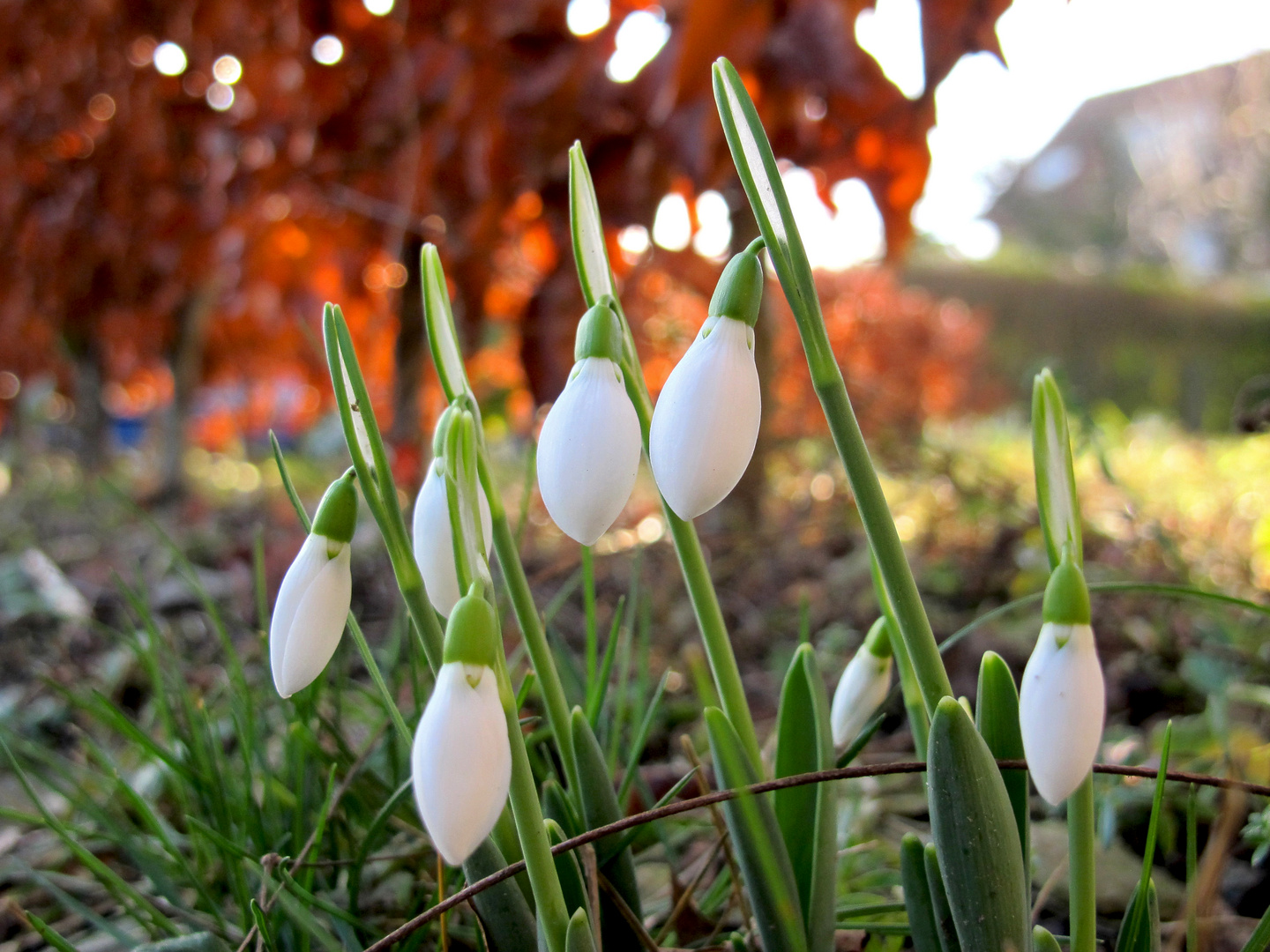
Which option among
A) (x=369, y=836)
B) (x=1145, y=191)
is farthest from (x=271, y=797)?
(x=1145, y=191)

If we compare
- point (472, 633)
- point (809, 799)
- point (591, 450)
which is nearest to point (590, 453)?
point (591, 450)

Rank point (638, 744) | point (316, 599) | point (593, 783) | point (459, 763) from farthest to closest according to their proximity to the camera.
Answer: point (638, 744) < point (593, 783) < point (316, 599) < point (459, 763)

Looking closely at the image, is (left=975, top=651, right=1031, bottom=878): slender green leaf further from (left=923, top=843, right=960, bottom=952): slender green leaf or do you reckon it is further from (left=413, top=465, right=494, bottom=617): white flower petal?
(left=413, top=465, right=494, bottom=617): white flower petal

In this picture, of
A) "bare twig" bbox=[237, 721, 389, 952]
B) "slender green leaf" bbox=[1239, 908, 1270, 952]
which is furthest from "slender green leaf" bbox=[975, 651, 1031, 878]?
"bare twig" bbox=[237, 721, 389, 952]

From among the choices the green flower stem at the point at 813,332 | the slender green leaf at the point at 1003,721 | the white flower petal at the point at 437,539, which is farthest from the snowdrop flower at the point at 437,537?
the slender green leaf at the point at 1003,721

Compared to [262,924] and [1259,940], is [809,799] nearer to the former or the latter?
[1259,940]

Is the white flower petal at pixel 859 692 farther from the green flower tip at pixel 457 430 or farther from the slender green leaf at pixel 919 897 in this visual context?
the green flower tip at pixel 457 430
